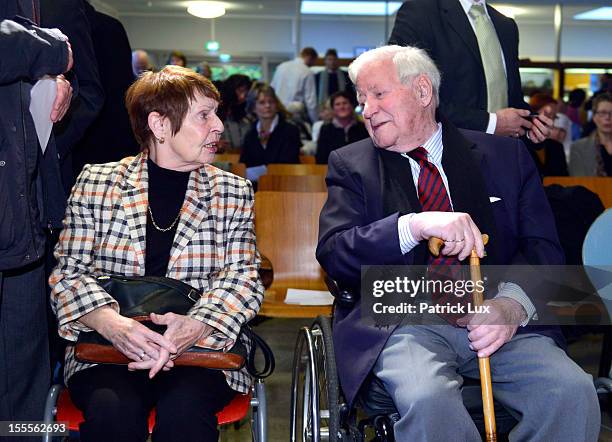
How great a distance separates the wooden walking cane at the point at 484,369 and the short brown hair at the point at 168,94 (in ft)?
2.88

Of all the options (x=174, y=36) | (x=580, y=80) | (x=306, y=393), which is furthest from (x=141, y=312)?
(x=174, y=36)

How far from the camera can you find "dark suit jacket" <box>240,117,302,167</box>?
7.44 meters

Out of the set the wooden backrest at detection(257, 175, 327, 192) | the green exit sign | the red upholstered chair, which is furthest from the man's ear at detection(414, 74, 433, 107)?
the green exit sign

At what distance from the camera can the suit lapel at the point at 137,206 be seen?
255 cm

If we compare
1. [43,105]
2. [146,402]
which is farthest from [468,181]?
[43,105]

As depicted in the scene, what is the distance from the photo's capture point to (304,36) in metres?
15.3

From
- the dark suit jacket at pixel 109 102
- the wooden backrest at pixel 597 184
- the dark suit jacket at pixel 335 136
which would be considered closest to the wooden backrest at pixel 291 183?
the wooden backrest at pixel 597 184

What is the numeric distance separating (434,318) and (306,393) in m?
0.48

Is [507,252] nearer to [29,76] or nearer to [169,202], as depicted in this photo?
[169,202]

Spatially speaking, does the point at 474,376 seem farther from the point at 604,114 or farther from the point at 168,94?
the point at 604,114

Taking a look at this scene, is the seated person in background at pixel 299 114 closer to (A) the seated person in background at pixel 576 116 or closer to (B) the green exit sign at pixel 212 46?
(A) the seated person in background at pixel 576 116

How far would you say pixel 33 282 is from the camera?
264 cm

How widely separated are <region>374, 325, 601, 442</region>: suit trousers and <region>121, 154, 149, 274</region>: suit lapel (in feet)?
2.55

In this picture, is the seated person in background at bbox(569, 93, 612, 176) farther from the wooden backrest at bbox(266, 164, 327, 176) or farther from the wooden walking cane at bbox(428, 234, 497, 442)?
the wooden walking cane at bbox(428, 234, 497, 442)
